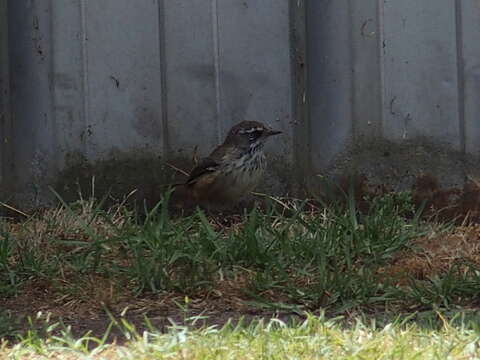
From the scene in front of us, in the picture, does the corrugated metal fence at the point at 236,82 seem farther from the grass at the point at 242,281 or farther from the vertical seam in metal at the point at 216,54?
the grass at the point at 242,281

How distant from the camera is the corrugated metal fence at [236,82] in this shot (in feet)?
24.7

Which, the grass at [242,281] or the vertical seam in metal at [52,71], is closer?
the grass at [242,281]

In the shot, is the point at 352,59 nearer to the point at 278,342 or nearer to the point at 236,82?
the point at 236,82

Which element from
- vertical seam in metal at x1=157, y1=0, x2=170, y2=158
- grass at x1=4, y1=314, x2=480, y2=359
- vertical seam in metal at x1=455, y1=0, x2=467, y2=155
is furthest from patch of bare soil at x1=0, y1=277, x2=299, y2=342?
vertical seam in metal at x1=455, y1=0, x2=467, y2=155

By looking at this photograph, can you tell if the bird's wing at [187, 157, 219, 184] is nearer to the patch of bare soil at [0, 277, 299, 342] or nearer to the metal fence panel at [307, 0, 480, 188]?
the metal fence panel at [307, 0, 480, 188]

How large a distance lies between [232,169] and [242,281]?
226 cm

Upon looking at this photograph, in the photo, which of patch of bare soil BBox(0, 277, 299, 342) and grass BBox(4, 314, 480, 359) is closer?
grass BBox(4, 314, 480, 359)

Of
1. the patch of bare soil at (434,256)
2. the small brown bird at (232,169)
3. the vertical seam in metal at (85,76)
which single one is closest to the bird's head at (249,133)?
the small brown bird at (232,169)

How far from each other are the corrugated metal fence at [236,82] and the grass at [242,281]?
58 cm

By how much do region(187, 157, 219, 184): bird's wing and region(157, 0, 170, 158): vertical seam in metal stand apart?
0.71ft

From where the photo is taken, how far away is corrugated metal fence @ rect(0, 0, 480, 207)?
24.7 ft

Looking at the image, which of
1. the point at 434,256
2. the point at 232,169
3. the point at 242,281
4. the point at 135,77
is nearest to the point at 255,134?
the point at 232,169

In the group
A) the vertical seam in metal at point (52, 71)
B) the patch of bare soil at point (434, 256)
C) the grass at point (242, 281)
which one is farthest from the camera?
the vertical seam in metal at point (52, 71)

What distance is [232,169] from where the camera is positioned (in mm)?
8023
